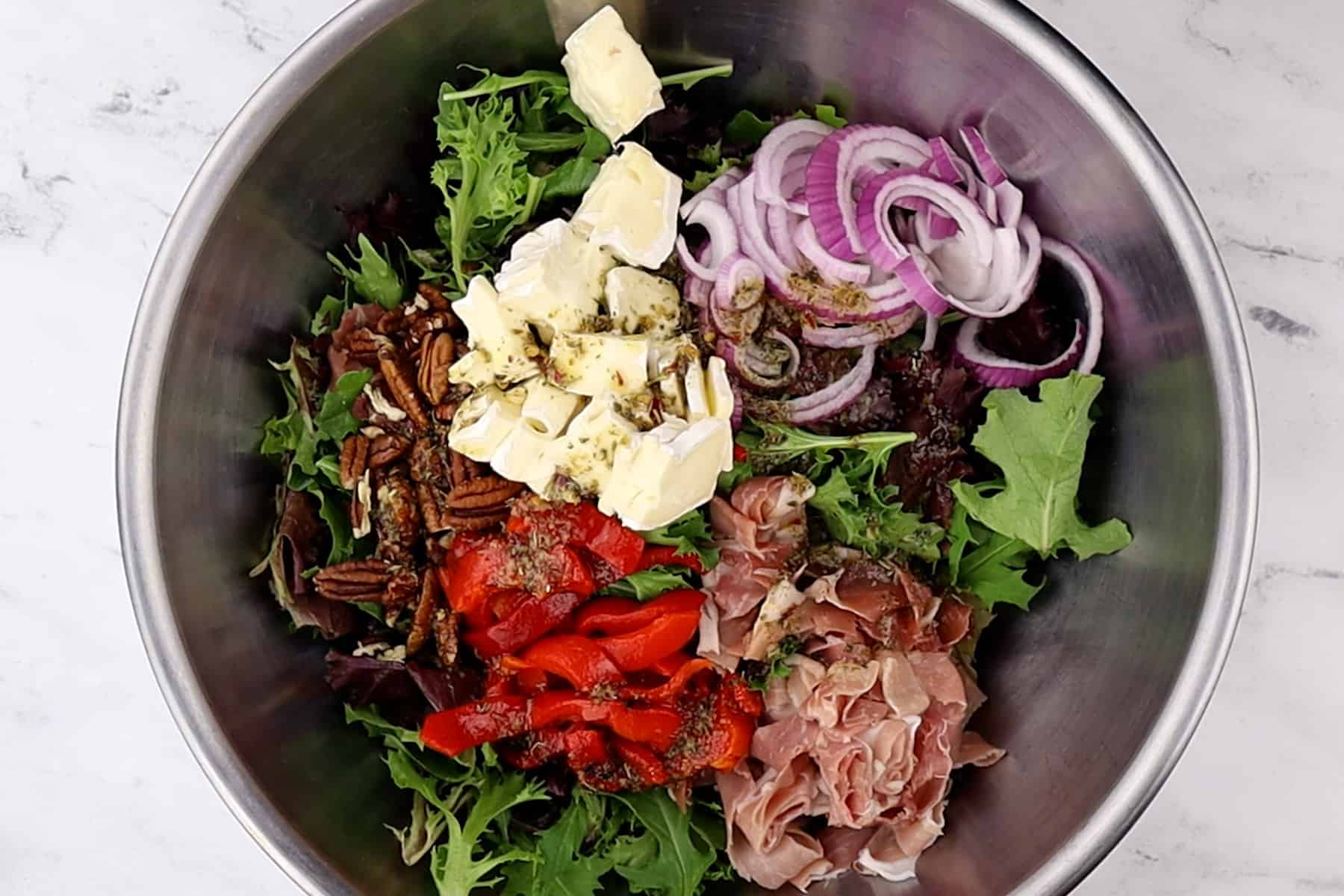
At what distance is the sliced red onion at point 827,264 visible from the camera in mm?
1780

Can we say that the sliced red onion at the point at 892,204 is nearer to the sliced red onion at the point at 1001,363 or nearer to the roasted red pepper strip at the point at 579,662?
the sliced red onion at the point at 1001,363

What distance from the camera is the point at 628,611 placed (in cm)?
182

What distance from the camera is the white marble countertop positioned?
2.02 meters

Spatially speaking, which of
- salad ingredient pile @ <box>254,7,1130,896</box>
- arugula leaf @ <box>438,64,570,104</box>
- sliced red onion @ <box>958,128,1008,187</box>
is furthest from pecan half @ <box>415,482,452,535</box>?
sliced red onion @ <box>958,128,1008,187</box>

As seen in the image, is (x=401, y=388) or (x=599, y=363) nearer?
(x=599, y=363)

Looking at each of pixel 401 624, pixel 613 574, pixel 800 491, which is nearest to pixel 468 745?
pixel 401 624

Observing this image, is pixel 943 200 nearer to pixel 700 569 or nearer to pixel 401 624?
pixel 700 569

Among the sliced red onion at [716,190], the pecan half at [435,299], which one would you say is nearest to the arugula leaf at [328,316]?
the pecan half at [435,299]

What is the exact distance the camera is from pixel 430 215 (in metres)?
1.97

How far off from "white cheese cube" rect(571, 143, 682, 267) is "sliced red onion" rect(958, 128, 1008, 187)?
1.54ft

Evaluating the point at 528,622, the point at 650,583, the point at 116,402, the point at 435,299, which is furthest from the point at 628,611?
the point at 116,402

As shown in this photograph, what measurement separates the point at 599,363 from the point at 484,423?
0.63 feet

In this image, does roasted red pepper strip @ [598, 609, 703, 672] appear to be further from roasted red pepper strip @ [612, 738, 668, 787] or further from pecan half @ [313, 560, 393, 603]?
pecan half @ [313, 560, 393, 603]

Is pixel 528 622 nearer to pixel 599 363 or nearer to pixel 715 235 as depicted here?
pixel 599 363
